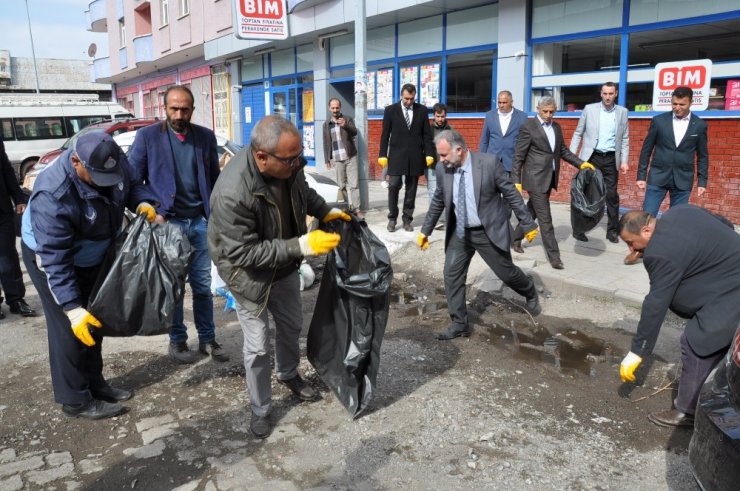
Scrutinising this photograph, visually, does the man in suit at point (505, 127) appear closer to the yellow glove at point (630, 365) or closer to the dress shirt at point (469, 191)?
the dress shirt at point (469, 191)

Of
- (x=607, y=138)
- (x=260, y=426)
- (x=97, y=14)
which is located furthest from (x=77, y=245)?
(x=97, y=14)

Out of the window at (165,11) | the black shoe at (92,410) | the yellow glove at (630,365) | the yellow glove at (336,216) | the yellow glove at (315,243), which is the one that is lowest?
the black shoe at (92,410)

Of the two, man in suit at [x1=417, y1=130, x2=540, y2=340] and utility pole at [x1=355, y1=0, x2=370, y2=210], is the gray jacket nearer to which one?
man in suit at [x1=417, y1=130, x2=540, y2=340]

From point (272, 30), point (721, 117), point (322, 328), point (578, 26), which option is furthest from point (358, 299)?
point (272, 30)

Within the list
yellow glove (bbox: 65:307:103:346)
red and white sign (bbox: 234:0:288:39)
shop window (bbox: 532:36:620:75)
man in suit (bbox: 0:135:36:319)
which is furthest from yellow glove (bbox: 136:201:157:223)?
red and white sign (bbox: 234:0:288:39)

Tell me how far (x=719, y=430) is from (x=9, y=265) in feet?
19.5

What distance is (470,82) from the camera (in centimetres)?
1156

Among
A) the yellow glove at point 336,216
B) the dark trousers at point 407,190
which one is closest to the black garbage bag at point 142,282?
A: the yellow glove at point 336,216

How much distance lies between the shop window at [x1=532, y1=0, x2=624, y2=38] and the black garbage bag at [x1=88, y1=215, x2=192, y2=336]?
818 cm

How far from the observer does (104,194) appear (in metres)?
3.53

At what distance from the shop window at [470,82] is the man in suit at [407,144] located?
3.52 m

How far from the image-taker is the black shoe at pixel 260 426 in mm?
3416

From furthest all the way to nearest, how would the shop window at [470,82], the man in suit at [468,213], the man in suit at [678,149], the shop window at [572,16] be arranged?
the shop window at [470,82], the shop window at [572,16], the man in suit at [678,149], the man in suit at [468,213]

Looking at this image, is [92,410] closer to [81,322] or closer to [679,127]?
[81,322]
